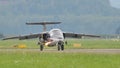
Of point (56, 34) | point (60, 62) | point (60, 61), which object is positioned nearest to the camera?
point (60, 62)

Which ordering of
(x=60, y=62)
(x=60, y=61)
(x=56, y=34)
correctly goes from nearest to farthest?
(x=60, y=62)
(x=60, y=61)
(x=56, y=34)

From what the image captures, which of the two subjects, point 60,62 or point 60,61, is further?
point 60,61

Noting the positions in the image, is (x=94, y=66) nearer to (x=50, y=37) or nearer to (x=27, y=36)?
(x=50, y=37)

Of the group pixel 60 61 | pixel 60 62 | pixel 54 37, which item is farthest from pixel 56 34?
pixel 60 62

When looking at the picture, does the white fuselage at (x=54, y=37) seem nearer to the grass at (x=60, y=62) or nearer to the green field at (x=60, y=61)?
the green field at (x=60, y=61)

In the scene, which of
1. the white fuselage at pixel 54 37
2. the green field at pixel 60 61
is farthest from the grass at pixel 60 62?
the white fuselage at pixel 54 37

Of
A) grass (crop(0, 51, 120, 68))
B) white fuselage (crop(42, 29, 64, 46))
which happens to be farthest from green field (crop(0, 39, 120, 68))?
white fuselage (crop(42, 29, 64, 46))

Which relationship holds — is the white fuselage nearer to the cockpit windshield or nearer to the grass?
the cockpit windshield

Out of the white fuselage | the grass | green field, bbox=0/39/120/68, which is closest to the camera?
the grass

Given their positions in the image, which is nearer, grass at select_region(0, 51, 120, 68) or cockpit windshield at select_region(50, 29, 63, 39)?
grass at select_region(0, 51, 120, 68)

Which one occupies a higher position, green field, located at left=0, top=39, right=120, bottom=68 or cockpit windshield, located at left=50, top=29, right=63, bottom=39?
cockpit windshield, located at left=50, top=29, right=63, bottom=39

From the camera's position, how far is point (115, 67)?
24.1m

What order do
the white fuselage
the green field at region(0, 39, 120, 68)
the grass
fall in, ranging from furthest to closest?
the white fuselage → the green field at region(0, 39, 120, 68) → the grass

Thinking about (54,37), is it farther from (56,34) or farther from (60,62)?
(60,62)
